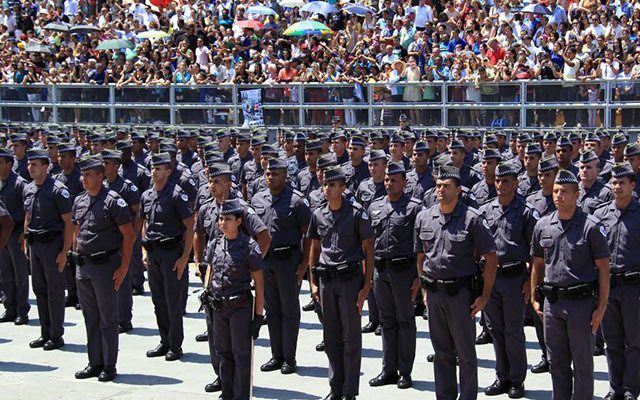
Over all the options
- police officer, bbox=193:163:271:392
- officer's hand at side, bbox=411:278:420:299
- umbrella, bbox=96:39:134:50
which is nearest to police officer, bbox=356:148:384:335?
officer's hand at side, bbox=411:278:420:299

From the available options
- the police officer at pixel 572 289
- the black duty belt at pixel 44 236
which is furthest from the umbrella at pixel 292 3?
the police officer at pixel 572 289

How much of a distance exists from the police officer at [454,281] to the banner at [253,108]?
1451cm

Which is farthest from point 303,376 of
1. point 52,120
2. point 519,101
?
point 52,120

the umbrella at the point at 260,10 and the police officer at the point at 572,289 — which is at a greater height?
the umbrella at the point at 260,10

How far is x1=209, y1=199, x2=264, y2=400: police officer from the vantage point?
8.70m

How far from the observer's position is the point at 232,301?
28.6 ft

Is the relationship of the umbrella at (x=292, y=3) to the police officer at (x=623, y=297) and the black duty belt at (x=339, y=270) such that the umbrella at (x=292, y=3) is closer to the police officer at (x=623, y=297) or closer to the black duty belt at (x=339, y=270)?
the black duty belt at (x=339, y=270)

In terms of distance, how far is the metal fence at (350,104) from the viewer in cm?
1888

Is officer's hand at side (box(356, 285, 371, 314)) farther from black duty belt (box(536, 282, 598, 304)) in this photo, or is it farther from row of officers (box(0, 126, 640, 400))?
black duty belt (box(536, 282, 598, 304))

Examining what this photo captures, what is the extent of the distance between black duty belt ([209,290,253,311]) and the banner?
14287 mm

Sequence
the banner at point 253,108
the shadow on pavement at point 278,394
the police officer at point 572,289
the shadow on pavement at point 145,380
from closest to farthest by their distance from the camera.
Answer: the police officer at point 572,289
the shadow on pavement at point 278,394
the shadow on pavement at point 145,380
the banner at point 253,108

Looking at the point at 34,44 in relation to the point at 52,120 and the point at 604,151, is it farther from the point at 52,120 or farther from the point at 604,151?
the point at 604,151

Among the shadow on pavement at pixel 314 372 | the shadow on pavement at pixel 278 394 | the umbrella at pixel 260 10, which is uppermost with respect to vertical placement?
the umbrella at pixel 260 10

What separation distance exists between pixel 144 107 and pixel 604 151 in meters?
12.7
